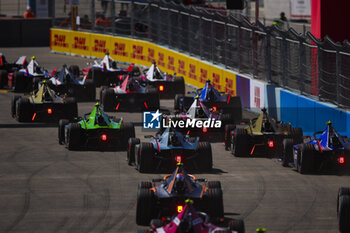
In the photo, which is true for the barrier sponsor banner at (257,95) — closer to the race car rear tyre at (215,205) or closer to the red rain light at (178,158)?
the red rain light at (178,158)

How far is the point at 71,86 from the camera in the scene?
31109 millimetres

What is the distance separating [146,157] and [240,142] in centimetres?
295

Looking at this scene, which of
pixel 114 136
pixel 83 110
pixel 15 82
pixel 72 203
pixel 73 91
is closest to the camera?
pixel 72 203

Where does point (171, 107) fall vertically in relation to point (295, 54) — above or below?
below

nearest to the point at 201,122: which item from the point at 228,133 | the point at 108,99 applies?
the point at 228,133

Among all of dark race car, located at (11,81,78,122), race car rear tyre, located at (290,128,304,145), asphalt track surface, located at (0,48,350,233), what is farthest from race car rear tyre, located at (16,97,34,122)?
race car rear tyre, located at (290,128,304,145)

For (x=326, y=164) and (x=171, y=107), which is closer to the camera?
(x=326, y=164)

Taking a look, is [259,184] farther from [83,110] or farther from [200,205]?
[83,110]

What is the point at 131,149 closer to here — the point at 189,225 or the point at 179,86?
the point at 189,225

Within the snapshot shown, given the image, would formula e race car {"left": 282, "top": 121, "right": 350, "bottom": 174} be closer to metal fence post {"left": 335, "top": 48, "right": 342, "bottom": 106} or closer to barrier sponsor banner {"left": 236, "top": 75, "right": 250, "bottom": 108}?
metal fence post {"left": 335, "top": 48, "right": 342, "bottom": 106}

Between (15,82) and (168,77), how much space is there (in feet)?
19.2

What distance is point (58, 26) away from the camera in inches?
2013

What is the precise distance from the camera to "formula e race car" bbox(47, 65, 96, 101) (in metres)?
31.0

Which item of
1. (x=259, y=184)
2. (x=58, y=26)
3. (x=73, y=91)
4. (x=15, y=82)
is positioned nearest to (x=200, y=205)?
(x=259, y=184)
